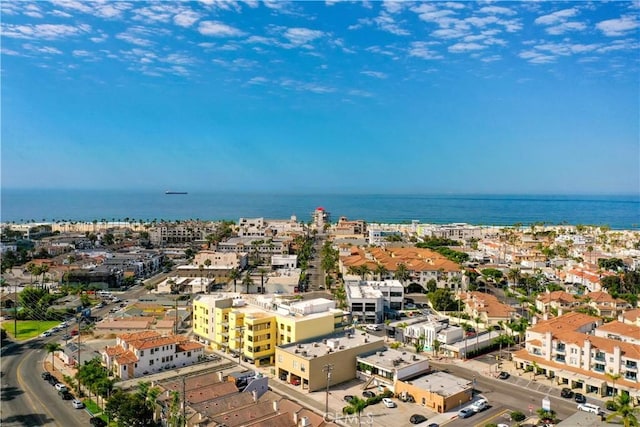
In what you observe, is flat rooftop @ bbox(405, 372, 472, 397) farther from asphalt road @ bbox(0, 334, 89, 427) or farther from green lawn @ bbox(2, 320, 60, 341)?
green lawn @ bbox(2, 320, 60, 341)

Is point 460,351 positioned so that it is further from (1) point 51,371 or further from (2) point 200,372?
(1) point 51,371

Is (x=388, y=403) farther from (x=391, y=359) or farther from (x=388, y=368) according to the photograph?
(x=391, y=359)

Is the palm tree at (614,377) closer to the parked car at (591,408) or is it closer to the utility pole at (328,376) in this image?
the parked car at (591,408)

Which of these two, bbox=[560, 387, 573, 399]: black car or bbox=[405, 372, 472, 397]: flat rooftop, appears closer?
bbox=[405, 372, 472, 397]: flat rooftop

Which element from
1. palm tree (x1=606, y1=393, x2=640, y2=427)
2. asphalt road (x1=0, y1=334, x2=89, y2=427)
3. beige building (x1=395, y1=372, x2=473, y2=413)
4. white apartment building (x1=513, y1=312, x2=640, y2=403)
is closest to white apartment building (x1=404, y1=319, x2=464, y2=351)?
white apartment building (x1=513, y1=312, x2=640, y2=403)

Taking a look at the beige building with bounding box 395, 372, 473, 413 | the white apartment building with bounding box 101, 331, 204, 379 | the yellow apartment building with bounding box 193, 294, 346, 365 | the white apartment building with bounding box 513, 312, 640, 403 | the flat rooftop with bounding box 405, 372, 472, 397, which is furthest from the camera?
the yellow apartment building with bounding box 193, 294, 346, 365

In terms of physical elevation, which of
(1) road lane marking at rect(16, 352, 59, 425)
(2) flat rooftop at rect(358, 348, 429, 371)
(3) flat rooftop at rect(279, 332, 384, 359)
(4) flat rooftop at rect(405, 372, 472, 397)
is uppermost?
(3) flat rooftop at rect(279, 332, 384, 359)

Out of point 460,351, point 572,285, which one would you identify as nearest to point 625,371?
point 460,351
